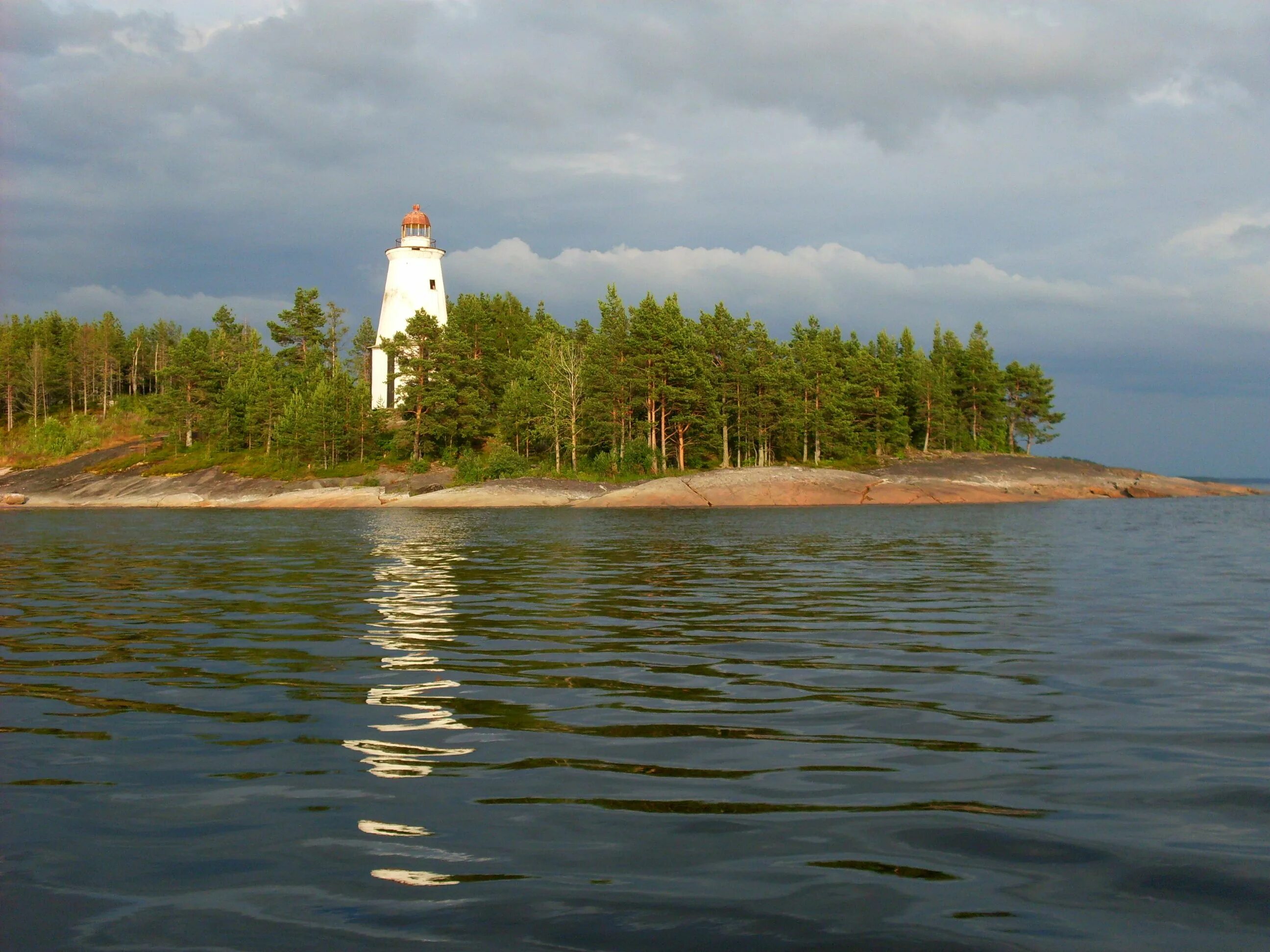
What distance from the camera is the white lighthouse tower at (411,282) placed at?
78.6m

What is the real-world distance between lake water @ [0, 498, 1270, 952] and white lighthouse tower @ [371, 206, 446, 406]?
215ft

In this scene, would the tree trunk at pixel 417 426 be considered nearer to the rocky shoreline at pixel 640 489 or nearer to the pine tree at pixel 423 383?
the pine tree at pixel 423 383

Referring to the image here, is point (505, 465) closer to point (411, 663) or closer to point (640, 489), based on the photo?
point (640, 489)

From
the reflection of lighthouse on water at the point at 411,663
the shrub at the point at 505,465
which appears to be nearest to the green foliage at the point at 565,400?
the shrub at the point at 505,465

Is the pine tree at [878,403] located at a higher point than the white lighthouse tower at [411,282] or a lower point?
lower

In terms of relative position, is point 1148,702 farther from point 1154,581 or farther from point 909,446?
point 909,446

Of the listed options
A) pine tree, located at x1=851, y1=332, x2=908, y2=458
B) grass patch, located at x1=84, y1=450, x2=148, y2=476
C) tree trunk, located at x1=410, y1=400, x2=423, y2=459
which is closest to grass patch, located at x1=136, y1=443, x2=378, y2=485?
grass patch, located at x1=84, y1=450, x2=148, y2=476

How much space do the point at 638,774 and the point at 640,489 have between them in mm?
55533

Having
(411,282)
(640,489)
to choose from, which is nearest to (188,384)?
(411,282)

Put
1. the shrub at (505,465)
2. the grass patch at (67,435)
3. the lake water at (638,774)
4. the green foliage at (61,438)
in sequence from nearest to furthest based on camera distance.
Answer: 1. the lake water at (638,774)
2. the shrub at (505,465)
3. the grass patch at (67,435)
4. the green foliage at (61,438)

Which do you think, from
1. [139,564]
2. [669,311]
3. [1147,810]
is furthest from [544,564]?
[669,311]

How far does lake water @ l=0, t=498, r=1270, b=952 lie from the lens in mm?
4262

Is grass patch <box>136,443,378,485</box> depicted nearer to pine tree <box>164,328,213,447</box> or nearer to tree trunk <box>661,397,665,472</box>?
pine tree <box>164,328,213,447</box>

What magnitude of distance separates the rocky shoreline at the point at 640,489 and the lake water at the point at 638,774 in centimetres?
4528
